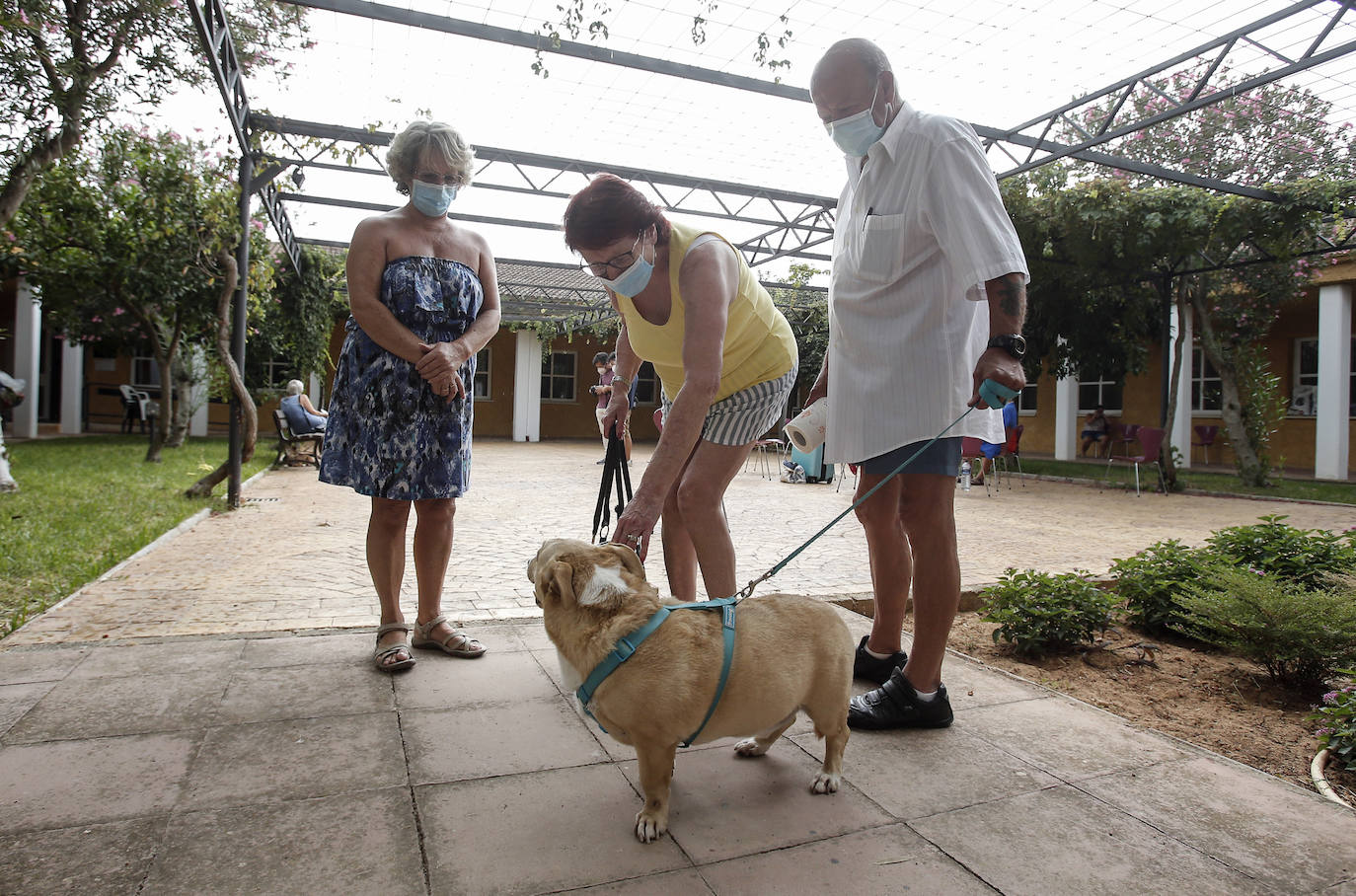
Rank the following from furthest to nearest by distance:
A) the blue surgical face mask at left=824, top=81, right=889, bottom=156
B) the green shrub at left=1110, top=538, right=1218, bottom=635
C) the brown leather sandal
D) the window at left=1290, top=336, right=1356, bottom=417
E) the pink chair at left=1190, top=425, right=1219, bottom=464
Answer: the pink chair at left=1190, top=425, right=1219, bottom=464 → the window at left=1290, top=336, right=1356, bottom=417 → the green shrub at left=1110, top=538, right=1218, bottom=635 → the brown leather sandal → the blue surgical face mask at left=824, top=81, right=889, bottom=156

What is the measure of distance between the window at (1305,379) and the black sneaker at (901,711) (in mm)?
20996

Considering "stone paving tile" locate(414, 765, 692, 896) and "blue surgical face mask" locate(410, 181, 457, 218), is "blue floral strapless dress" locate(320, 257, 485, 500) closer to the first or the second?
"blue surgical face mask" locate(410, 181, 457, 218)

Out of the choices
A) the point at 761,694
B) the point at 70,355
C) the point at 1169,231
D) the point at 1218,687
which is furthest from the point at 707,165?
the point at 70,355

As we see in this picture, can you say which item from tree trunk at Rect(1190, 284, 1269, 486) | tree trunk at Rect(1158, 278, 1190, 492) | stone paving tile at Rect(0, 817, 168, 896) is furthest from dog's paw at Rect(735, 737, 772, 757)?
tree trunk at Rect(1190, 284, 1269, 486)

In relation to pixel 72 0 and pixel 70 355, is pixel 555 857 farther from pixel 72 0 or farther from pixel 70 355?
pixel 70 355

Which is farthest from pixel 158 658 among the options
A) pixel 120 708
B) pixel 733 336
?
pixel 733 336

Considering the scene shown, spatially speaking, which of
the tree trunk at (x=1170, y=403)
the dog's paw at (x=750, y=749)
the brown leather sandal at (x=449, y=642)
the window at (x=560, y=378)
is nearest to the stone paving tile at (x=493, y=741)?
the dog's paw at (x=750, y=749)

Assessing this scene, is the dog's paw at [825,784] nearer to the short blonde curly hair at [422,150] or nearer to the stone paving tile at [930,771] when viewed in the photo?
the stone paving tile at [930,771]

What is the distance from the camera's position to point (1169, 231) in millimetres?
11633

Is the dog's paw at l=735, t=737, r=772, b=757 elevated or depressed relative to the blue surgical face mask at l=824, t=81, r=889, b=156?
depressed

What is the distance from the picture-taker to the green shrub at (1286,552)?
13.0ft

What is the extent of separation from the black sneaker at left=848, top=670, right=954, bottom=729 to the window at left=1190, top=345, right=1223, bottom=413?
20.6 metres

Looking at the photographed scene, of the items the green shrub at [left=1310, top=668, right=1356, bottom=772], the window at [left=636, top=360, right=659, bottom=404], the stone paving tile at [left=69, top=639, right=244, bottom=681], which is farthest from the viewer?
the window at [left=636, top=360, right=659, bottom=404]

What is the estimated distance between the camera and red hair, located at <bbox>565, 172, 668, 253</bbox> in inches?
88.9
